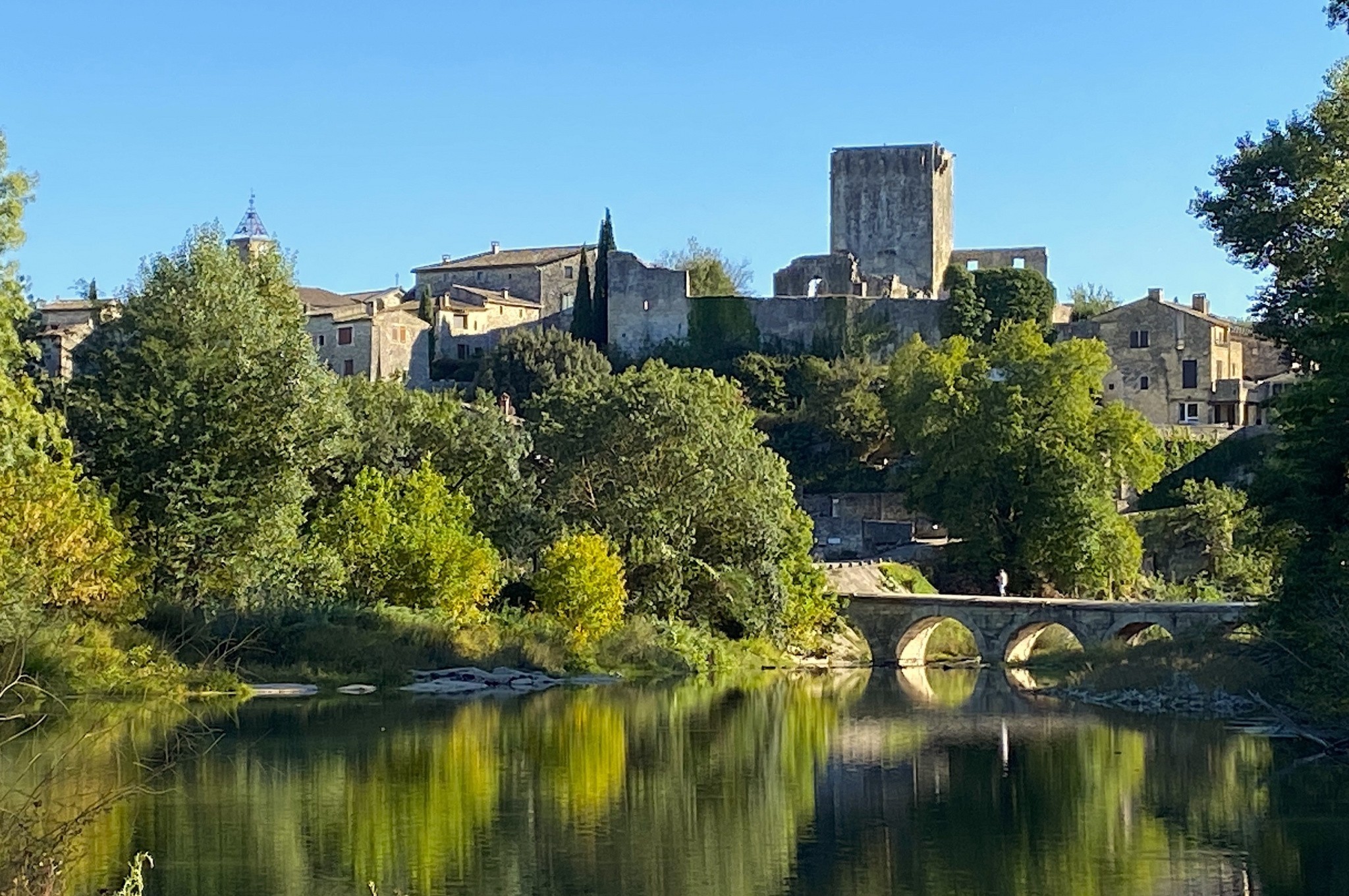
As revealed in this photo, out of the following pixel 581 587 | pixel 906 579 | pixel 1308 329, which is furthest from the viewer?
pixel 906 579

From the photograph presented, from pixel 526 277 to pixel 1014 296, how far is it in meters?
20.8

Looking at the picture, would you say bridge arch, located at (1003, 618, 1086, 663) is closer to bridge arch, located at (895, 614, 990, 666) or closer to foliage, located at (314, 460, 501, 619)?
bridge arch, located at (895, 614, 990, 666)

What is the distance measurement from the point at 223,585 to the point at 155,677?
12.1ft

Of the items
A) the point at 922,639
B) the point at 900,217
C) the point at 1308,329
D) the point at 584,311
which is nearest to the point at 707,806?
the point at 1308,329

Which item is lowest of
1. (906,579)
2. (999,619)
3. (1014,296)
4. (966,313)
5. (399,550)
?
(999,619)

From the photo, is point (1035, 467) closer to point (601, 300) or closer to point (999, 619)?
point (999, 619)

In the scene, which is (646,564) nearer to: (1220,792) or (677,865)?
(1220,792)

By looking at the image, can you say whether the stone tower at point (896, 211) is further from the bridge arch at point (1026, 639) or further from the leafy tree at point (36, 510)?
the leafy tree at point (36, 510)

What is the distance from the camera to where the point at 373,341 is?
64.3 m

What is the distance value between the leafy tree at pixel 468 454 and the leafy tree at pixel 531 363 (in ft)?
60.4

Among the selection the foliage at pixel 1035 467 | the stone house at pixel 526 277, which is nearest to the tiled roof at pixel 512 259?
the stone house at pixel 526 277

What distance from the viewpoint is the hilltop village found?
5962 cm

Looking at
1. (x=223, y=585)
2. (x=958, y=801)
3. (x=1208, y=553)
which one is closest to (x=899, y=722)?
(x=958, y=801)

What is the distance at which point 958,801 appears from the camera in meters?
20.6
